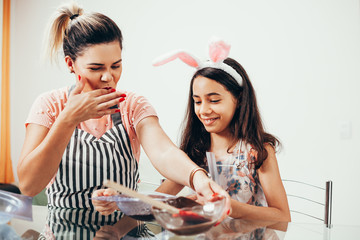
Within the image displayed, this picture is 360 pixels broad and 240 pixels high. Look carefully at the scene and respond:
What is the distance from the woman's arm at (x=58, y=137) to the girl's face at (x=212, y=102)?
0.34 meters

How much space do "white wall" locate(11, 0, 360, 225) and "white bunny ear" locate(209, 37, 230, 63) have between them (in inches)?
49.0

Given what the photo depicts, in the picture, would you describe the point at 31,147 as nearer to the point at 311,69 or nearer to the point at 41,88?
the point at 311,69

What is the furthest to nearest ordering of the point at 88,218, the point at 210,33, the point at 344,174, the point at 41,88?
the point at 41,88 → the point at 210,33 → the point at 344,174 → the point at 88,218

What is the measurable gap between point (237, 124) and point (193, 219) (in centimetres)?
70

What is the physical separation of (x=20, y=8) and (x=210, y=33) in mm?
1933

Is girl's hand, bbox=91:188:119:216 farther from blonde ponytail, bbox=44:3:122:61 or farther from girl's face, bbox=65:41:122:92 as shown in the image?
blonde ponytail, bbox=44:3:122:61

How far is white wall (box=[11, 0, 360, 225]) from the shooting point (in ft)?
7.38

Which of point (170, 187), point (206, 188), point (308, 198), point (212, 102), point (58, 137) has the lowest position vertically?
point (308, 198)

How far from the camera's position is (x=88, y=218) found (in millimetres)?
999

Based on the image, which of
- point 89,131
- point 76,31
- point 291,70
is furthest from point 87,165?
point 291,70

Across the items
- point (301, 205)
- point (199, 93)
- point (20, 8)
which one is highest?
point (20, 8)

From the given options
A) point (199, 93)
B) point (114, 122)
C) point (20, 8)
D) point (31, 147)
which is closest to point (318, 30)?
point (199, 93)

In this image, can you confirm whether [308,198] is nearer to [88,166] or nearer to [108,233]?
[88,166]

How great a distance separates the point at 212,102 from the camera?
1.28m
